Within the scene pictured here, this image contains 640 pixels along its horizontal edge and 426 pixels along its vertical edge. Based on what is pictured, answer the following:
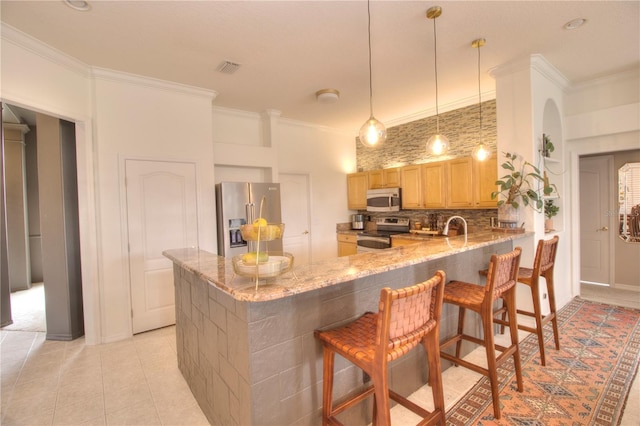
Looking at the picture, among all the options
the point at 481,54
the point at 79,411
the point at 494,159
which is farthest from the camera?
the point at 494,159

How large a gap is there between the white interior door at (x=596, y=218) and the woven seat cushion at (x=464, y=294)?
3.79m

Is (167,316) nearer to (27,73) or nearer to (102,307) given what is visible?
(102,307)

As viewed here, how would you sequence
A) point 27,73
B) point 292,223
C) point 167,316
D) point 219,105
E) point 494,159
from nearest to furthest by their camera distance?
point 27,73
point 167,316
point 494,159
point 219,105
point 292,223

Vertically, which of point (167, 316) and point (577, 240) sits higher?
point (577, 240)

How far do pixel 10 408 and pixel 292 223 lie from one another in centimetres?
376

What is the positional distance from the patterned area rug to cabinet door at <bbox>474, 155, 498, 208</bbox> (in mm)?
1594

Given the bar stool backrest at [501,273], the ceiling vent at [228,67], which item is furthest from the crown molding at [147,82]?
the bar stool backrest at [501,273]

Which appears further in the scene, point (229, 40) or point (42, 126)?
point (42, 126)

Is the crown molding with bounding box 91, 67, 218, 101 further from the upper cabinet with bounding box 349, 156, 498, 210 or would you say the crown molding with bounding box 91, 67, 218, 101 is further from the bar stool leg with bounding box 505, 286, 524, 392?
the bar stool leg with bounding box 505, 286, 524, 392

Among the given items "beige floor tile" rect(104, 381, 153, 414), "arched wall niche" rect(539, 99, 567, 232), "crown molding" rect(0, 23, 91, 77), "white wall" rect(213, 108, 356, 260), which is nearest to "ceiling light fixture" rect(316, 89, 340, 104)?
"white wall" rect(213, 108, 356, 260)

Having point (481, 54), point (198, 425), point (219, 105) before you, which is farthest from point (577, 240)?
point (219, 105)

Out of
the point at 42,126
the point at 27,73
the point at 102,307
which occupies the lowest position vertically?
the point at 102,307

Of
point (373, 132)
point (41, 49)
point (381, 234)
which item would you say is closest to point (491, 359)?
point (373, 132)

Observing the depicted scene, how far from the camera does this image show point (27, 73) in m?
2.56
